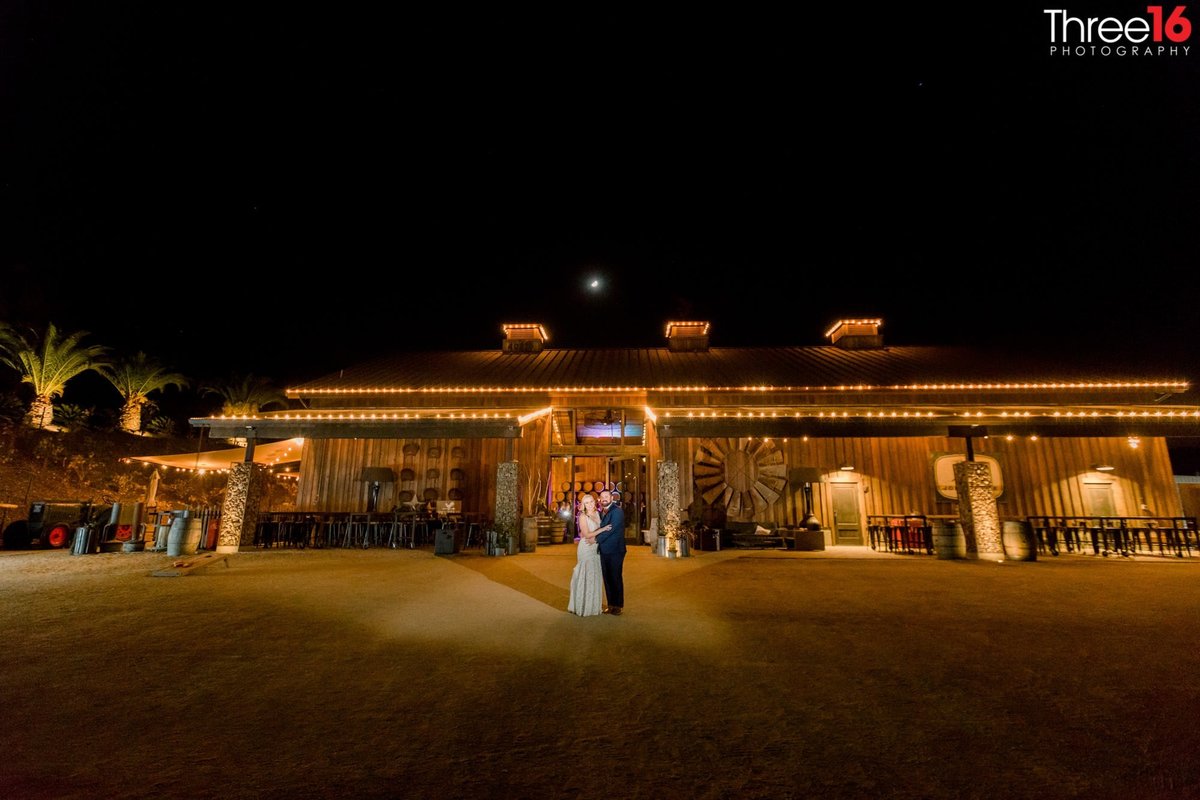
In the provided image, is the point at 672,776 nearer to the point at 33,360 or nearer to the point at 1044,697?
the point at 1044,697

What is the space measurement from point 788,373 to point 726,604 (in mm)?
11909

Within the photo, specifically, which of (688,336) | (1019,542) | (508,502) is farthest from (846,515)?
(508,502)

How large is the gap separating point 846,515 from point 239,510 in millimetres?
16222

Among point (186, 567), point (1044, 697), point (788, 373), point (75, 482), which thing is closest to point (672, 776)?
point (1044, 697)

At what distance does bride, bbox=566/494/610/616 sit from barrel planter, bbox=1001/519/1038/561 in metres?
9.87

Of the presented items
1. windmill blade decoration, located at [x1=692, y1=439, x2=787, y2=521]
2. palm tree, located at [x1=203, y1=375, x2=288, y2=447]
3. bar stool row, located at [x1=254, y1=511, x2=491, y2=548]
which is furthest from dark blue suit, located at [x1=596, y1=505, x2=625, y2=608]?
palm tree, located at [x1=203, y1=375, x2=288, y2=447]

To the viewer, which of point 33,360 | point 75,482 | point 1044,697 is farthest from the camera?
point 33,360

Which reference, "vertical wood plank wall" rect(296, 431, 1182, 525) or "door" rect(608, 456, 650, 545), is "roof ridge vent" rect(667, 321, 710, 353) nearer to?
"vertical wood plank wall" rect(296, 431, 1182, 525)

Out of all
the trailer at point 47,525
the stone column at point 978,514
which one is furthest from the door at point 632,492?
the trailer at point 47,525

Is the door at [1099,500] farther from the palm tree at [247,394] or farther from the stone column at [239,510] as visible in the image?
the palm tree at [247,394]

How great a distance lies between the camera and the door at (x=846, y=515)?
1446 cm

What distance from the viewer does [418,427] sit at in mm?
12672

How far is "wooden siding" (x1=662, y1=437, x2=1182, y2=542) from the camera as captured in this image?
13.9 metres

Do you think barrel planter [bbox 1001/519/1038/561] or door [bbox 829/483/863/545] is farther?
door [bbox 829/483/863/545]
